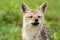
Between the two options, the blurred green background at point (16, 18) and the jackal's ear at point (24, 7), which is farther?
the blurred green background at point (16, 18)

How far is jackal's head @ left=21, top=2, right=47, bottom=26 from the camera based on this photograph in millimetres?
12062

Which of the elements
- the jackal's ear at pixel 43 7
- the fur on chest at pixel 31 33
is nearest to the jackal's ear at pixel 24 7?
the jackal's ear at pixel 43 7

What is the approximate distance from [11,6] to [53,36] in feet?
11.7

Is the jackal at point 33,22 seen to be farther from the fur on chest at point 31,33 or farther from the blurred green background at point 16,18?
the blurred green background at point 16,18

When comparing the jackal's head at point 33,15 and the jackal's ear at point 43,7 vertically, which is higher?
the jackal's ear at point 43,7

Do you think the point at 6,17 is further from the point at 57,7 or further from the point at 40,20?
the point at 40,20

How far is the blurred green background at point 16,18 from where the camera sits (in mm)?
13970

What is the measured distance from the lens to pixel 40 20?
1223cm

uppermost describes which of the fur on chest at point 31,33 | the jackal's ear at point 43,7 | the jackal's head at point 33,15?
the jackal's ear at point 43,7

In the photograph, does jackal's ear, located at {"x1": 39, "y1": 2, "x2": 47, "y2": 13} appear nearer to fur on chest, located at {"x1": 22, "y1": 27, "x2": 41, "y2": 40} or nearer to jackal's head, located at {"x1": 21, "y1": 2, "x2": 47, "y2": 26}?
jackal's head, located at {"x1": 21, "y1": 2, "x2": 47, "y2": 26}

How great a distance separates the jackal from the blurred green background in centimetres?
46

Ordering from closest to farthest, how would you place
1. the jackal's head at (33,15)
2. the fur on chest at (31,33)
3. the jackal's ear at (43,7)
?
the jackal's head at (33,15) → the fur on chest at (31,33) → the jackal's ear at (43,7)

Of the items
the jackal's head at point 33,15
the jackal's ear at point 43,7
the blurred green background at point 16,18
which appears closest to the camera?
the jackal's head at point 33,15

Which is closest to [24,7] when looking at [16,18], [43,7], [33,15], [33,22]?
[33,15]
